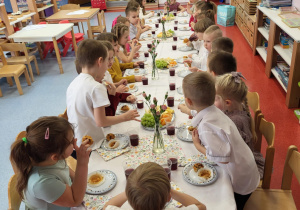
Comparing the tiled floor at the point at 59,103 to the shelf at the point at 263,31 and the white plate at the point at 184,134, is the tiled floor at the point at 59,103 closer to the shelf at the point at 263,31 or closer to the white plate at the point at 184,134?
the shelf at the point at 263,31

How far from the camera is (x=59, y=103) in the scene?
4.38 m

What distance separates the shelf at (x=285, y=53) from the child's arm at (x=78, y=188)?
3140 millimetres

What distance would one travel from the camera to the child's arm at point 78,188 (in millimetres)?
1442

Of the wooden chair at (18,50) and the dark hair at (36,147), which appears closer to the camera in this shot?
the dark hair at (36,147)

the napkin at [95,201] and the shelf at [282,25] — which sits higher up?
the shelf at [282,25]

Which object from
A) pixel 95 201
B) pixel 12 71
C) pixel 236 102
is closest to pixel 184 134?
pixel 236 102

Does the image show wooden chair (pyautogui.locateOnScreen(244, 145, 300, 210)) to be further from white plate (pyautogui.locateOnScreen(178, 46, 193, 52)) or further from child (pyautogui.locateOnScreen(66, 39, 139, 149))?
white plate (pyautogui.locateOnScreen(178, 46, 193, 52))

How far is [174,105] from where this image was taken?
2.43m

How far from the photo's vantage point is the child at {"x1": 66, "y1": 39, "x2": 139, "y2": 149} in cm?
198

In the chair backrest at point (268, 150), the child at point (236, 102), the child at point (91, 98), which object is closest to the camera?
the chair backrest at point (268, 150)

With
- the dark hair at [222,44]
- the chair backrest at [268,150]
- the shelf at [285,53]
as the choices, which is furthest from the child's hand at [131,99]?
the shelf at [285,53]

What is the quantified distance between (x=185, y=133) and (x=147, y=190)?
983mm

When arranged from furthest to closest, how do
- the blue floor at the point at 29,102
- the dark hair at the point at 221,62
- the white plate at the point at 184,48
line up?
the white plate at the point at 184,48
the blue floor at the point at 29,102
the dark hair at the point at 221,62

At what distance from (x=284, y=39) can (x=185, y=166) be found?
3.15 metres
